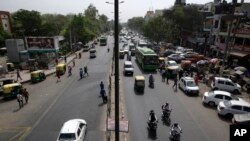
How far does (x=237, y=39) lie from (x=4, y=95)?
41458 millimetres

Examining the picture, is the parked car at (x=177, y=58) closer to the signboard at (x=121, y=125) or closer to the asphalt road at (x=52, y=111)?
the asphalt road at (x=52, y=111)

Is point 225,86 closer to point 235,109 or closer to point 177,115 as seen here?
point 235,109

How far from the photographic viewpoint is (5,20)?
80125 mm

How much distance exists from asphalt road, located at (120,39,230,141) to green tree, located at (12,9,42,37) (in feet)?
193

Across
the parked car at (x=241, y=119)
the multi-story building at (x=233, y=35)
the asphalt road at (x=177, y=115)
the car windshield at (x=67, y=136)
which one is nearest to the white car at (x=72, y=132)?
the car windshield at (x=67, y=136)

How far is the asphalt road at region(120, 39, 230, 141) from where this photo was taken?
17.1m

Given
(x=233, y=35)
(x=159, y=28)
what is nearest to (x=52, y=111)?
(x=233, y=35)

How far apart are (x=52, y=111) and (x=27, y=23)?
2475 inches

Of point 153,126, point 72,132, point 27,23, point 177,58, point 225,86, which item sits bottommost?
point 153,126

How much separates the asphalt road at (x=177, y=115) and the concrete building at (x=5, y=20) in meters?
66.9

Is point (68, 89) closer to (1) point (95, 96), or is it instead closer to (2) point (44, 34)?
(1) point (95, 96)

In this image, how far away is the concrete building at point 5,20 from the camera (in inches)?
3093

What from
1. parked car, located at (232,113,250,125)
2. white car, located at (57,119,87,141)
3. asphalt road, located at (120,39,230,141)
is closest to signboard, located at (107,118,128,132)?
white car, located at (57,119,87,141)

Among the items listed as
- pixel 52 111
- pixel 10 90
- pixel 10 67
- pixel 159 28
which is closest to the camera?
pixel 52 111
